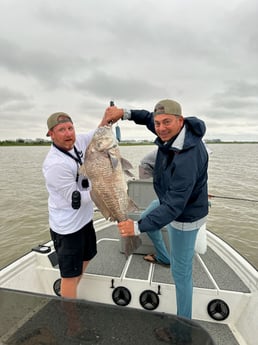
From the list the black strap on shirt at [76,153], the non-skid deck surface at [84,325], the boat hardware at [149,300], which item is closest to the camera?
the non-skid deck surface at [84,325]

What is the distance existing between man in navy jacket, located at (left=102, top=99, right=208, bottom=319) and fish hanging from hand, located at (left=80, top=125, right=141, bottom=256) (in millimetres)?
181

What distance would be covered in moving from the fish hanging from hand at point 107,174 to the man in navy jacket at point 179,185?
181 millimetres

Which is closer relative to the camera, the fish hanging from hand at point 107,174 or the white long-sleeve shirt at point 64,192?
the fish hanging from hand at point 107,174

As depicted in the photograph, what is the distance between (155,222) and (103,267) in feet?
6.71

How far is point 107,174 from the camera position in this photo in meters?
2.41

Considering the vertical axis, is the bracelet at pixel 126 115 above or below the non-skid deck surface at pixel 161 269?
above

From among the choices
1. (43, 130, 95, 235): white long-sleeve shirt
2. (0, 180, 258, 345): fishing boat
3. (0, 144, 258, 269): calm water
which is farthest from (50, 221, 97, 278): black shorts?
(0, 144, 258, 269): calm water

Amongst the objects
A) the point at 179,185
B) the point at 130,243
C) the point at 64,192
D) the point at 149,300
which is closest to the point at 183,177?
the point at 179,185

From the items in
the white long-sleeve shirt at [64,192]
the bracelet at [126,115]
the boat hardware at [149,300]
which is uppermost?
the bracelet at [126,115]

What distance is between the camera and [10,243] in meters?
7.90

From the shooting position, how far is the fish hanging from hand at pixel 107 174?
7.91ft

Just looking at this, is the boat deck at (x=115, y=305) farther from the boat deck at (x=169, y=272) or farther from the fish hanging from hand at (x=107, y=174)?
the fish hanging from hand at (x=107, y=174)

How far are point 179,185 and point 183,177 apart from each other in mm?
71

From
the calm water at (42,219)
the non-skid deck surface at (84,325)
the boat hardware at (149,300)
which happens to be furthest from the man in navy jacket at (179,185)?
the calm water at (42,219)
